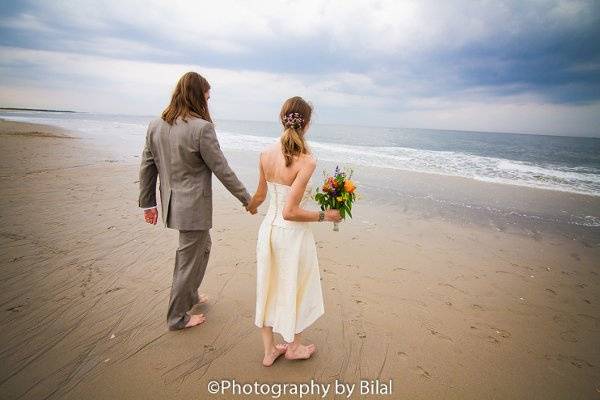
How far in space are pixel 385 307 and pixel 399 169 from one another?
1240cm

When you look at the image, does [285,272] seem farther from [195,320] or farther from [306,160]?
[195,320]

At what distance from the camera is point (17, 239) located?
16.4 ft

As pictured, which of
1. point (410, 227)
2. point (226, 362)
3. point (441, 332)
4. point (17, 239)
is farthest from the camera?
point (410, 227)

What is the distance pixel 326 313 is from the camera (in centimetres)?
372

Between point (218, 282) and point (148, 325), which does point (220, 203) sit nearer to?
point (218, 282)

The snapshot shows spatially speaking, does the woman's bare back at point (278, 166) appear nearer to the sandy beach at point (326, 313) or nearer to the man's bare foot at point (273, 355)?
the man's bare foot at point (273, 355)

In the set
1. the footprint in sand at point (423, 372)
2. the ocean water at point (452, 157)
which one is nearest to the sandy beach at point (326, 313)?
the footprint in sand at point (423, 372)

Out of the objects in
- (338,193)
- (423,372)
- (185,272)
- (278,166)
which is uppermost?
(278,166)

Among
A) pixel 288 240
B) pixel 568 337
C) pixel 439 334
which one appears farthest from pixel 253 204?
pixel 568 337

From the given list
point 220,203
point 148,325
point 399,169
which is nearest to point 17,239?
point 148,325

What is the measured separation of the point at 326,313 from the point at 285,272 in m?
1.47

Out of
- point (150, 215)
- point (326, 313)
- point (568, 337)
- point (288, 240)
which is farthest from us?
point (326, 313)

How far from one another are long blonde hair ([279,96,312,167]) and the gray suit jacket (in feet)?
2.39

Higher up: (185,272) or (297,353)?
(185,272)
